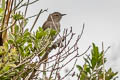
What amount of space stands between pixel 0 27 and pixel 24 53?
1.19 ft

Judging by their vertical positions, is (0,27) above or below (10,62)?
above

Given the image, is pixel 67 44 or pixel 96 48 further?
pixel 96 48

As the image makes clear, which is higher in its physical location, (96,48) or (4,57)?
(96,48)

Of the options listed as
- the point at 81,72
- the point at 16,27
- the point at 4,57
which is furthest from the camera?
the point at 81,72

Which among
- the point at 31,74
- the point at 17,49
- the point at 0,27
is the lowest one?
the point at 31,74

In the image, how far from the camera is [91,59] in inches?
165

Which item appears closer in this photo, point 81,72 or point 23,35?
point 23,35

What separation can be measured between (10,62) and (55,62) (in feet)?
1.88

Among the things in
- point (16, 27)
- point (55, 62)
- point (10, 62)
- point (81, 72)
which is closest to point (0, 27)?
point (16, 27)

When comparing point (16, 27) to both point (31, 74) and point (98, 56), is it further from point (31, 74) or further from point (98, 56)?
point (98, 56)

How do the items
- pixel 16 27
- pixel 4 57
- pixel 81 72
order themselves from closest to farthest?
1. pixel 4 57
2. pixel 16 27
3. pixel 81 72

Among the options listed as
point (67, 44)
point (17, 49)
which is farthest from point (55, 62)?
point (17, 49)

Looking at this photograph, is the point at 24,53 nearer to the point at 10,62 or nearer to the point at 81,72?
the point at 10,62

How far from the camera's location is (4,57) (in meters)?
3.35
